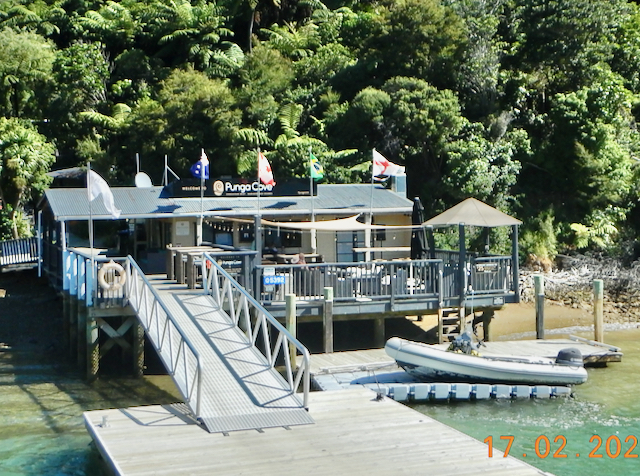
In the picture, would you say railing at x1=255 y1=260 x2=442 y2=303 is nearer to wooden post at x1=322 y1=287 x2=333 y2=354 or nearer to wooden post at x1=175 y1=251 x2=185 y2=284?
wooden post at x1=322 y1=287 x2=333 y2=354

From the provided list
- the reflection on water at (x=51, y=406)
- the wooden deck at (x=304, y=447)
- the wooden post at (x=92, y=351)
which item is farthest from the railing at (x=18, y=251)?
the wooden deck at (x=304, y=447)

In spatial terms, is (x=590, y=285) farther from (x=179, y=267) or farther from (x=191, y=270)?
(x=191, y=270)

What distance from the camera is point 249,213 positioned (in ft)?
79.2

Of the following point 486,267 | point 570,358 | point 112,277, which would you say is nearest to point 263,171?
point 486,267

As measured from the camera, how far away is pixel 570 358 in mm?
18000

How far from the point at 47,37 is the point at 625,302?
3294 cm

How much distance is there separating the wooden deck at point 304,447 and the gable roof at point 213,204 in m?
10.4

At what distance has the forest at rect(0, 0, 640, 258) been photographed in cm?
3288

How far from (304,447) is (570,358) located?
26.3 feet

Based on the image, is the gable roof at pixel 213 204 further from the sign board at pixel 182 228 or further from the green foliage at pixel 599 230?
the green foliage at pixel 599 230

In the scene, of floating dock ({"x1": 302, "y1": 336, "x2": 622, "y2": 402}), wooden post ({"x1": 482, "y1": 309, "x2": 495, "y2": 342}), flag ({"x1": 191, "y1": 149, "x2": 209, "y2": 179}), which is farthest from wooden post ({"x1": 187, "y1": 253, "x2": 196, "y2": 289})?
wooden post ({"x1": 482, "y1": 309, "x2": 495, "y2": 342})

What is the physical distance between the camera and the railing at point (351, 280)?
19672 mm

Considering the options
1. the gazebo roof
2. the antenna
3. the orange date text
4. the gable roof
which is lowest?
the orange date text

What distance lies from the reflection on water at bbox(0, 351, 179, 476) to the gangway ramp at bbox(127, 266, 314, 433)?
185cm
